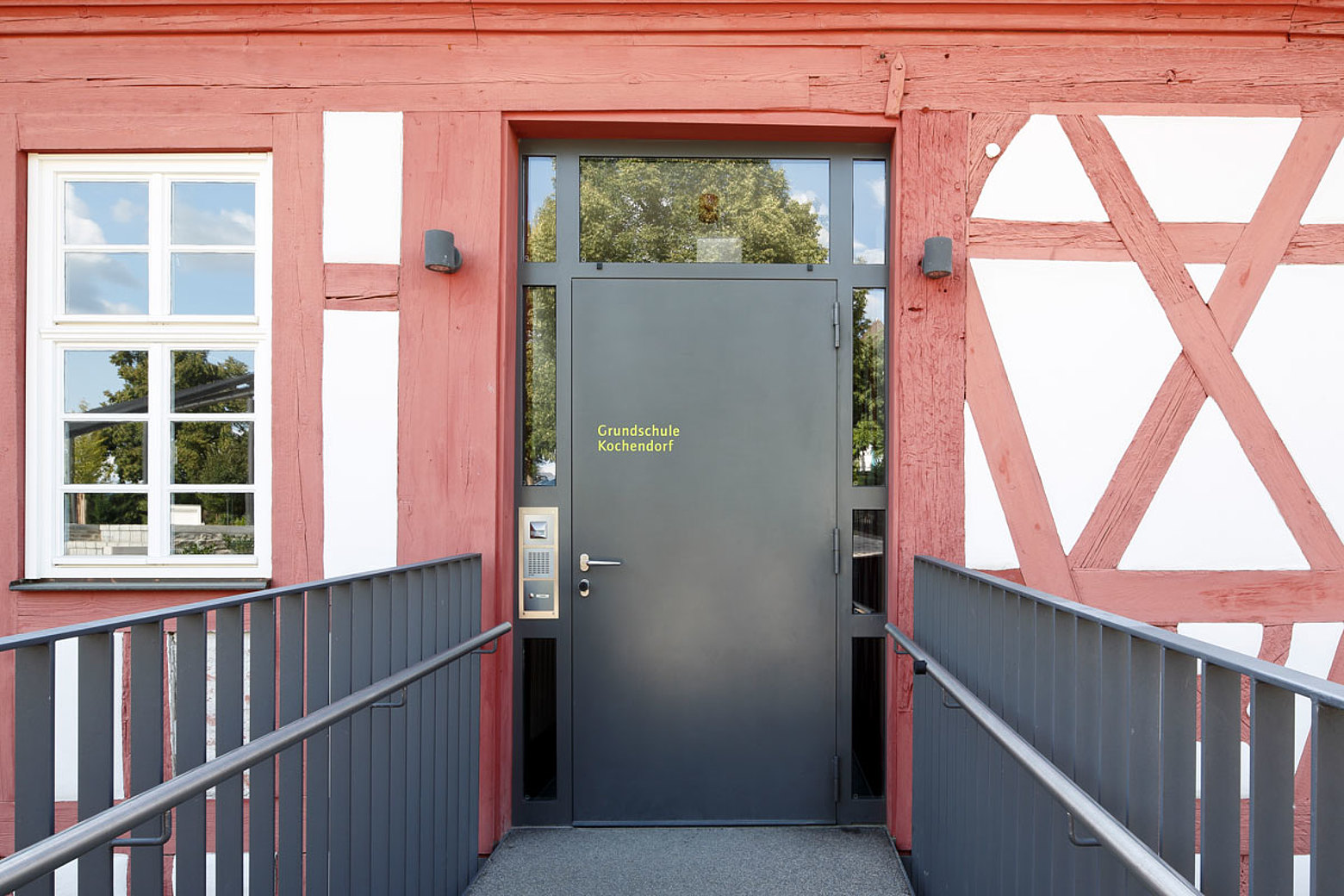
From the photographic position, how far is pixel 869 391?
9.51 ft

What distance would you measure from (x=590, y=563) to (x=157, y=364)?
6.37 feet

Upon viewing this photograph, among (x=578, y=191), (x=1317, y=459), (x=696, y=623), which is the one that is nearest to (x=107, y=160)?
(x=578, y=191)

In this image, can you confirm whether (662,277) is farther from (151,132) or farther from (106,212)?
(106,212)

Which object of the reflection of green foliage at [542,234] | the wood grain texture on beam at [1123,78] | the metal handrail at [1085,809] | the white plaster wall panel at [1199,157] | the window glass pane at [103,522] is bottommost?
the metal handrail at [1085,809]

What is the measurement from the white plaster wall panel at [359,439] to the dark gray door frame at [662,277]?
52cm

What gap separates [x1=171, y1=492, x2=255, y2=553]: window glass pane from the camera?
110 inches

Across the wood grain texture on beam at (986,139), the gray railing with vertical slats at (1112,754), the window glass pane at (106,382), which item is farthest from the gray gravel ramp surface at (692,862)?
the wood grain texture on beam at (986,139)

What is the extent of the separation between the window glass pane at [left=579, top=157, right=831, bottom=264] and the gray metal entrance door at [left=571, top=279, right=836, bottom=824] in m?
0.15

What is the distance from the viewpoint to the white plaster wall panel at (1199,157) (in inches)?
109

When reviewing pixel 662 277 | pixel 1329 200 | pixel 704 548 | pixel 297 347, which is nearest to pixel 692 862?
pixel 704 548

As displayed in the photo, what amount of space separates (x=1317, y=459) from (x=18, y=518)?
16.8ft

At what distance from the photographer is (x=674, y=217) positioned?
116 inches

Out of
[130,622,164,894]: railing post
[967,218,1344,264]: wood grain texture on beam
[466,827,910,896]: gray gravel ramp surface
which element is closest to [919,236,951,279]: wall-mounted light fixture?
[967,218,1344,264]: wood grain texture on beam

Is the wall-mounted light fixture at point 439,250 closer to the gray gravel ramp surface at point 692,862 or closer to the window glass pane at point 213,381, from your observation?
the window glass pane at point 213,381
